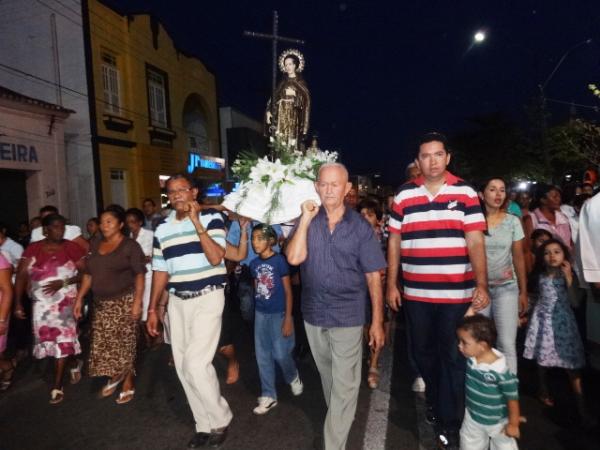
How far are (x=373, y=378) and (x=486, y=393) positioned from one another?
1857 mm

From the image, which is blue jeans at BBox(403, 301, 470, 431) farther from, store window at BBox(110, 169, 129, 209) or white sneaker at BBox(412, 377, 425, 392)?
store window at BBox(110, 169, 129, 209)

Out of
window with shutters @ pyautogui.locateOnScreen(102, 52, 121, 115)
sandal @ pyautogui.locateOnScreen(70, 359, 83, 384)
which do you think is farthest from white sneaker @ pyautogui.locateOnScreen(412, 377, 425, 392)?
window with shutters @ pyautogui.locateOnScreen(102, 52, 121, 115)

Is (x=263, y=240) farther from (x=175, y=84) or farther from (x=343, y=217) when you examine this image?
(x=175, y=84)

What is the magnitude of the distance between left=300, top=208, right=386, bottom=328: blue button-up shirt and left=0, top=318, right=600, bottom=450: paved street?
1.18 metres

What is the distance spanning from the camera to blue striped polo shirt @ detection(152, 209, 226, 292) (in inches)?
144

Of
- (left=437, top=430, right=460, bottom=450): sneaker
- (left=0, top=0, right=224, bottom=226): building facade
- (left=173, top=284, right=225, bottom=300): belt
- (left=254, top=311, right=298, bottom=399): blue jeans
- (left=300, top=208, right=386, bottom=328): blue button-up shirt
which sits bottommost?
(left=437, top=430, right=460, bottom=450): sneaker

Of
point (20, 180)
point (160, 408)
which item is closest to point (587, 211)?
point (160, 408)

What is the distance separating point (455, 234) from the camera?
335 cm

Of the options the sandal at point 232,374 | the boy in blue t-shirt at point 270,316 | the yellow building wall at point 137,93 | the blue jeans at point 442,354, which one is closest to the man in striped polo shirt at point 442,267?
the blue jeans at point 442,354

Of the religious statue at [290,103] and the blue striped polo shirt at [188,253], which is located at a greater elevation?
the religious statue at [290,103]

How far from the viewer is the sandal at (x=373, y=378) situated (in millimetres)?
4582

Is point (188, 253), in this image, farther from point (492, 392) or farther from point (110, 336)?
point (492, 392)

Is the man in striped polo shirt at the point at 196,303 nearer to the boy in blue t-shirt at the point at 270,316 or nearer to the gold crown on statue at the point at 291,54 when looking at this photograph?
the boy in blue t-shirt at the point at 270,316

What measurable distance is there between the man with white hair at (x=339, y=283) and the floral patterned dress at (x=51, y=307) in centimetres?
318
